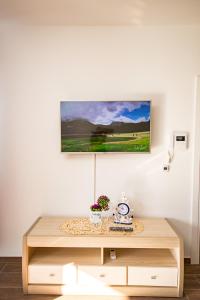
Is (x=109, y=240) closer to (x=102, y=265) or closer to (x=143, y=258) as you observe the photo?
(x=102, y=265)

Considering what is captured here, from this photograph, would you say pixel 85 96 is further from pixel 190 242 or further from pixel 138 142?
pixel 190 242

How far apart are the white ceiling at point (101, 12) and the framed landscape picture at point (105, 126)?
2.65 feet

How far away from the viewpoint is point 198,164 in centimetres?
288

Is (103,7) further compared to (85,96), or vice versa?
(85,96)

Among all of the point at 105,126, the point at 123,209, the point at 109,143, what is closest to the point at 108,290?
the point at 123,209

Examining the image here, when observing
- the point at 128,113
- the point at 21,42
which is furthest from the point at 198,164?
the point at 21,42

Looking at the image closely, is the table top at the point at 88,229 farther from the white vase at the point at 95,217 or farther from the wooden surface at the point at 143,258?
the wooden surface at the point at 143,258

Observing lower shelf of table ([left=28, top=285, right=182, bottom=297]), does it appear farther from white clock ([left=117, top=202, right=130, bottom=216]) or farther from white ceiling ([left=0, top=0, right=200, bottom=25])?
white ceiling ([left=0, top=0, right=200, bottom=25])

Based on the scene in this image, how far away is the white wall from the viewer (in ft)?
9.35

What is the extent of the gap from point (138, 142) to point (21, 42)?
163cm

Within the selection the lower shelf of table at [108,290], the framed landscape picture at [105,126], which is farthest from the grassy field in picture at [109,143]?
the lower shelf of table at [108,290]

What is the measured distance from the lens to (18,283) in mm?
2555

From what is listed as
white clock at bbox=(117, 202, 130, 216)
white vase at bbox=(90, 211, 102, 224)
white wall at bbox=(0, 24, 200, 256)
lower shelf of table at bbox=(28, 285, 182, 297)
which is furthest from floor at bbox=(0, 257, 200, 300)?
white clock at bbox=(117, 202, 130, 216)

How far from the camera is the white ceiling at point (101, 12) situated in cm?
232
